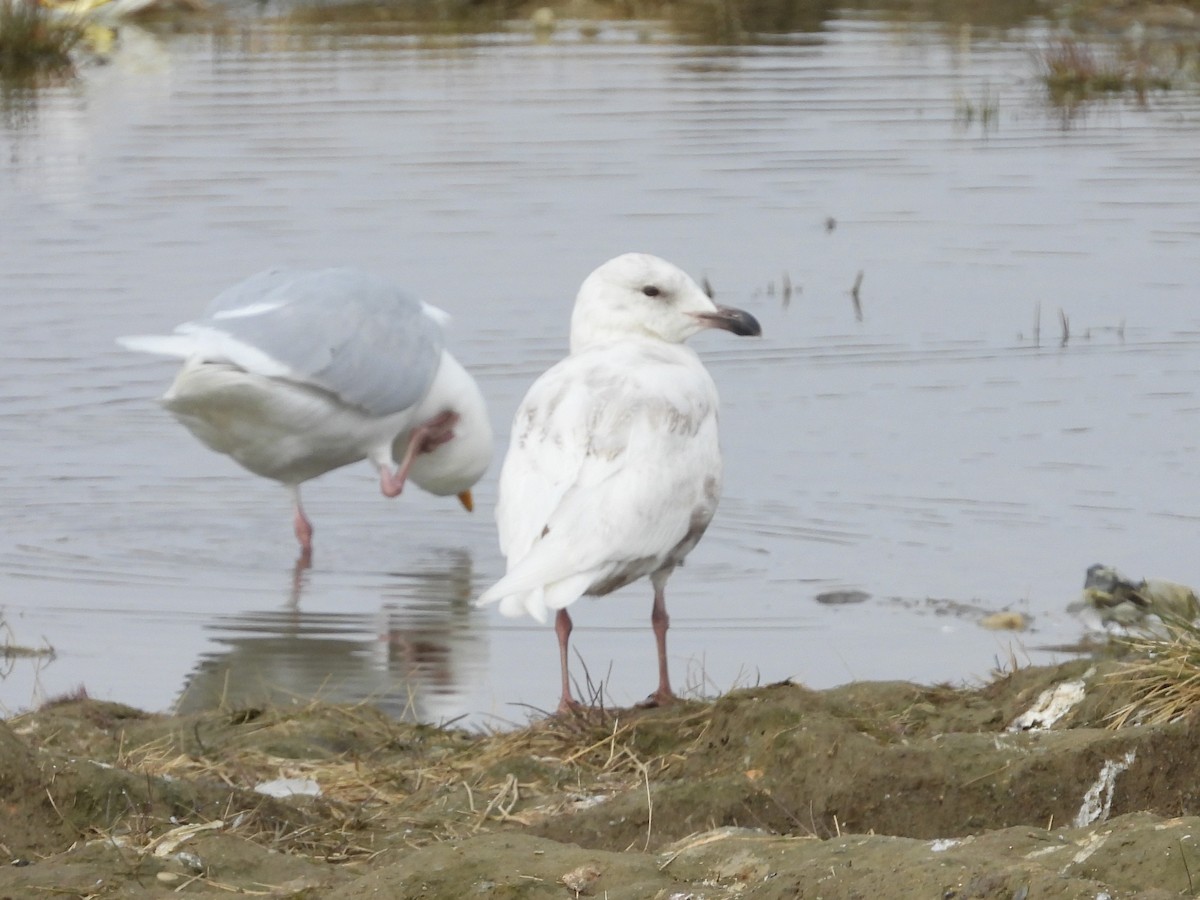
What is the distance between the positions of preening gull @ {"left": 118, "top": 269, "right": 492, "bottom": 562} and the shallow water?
1.04ft

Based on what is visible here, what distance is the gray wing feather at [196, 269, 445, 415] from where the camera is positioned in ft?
29.9

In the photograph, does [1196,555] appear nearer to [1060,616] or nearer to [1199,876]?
[1060,616]

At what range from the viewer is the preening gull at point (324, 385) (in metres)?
9.03

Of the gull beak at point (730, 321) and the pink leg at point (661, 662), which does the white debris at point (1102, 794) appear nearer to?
the pink leg at point (661, 662)

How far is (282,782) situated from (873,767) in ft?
4.83

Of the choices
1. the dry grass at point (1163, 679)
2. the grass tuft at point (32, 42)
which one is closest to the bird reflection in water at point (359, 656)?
the dry grass at point (1163, 679)

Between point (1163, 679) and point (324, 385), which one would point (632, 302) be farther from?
point (324, 385)

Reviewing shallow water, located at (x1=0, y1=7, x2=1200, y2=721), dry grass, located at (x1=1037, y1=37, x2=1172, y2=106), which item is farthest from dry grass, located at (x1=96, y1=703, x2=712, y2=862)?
dry grass, located at (x1=1037, y1=37, x2=1172, y2=106)

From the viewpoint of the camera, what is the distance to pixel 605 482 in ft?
19.6

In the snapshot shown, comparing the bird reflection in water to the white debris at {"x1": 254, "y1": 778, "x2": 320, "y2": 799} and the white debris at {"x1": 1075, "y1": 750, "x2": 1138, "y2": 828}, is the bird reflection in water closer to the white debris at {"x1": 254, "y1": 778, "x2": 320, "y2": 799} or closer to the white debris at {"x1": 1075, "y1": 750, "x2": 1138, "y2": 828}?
the white debris at {"x1": 254, "y1": 778, "x2": 320, "y2": 799}

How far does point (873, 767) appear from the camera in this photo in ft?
15.8

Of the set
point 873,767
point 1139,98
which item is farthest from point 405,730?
point 1139,98

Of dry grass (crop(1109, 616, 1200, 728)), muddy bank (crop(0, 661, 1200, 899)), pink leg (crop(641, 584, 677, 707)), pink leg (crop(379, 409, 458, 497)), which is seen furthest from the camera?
pink leg (crop(379, 409, 458, 497))

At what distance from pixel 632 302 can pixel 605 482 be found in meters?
1.07
